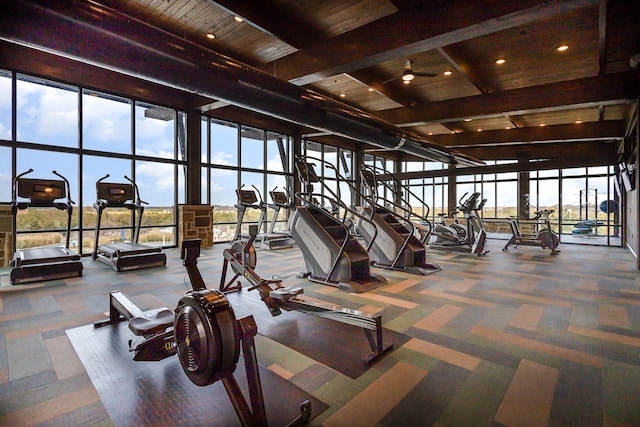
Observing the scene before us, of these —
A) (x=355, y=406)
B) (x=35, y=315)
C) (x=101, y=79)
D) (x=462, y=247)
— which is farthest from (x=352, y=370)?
(x=101, y=79)

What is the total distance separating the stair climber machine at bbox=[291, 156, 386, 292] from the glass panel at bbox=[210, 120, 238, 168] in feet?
15.4

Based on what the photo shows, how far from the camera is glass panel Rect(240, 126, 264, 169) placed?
9062mm

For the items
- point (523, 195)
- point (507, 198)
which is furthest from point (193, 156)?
point (507, 198)

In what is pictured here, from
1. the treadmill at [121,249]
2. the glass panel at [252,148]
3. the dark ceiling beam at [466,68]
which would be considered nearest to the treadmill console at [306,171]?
the dark ceiling beam at [466,68]

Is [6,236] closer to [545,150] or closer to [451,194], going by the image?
[451,194]

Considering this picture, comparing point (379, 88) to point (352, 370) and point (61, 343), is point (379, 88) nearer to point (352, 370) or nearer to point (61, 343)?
point (352, 370)

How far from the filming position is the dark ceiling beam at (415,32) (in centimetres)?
322

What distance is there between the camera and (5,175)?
534 centimetres

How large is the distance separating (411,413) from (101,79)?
7.57 meters

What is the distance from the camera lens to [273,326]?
267 centimetres

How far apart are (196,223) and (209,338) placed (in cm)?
676

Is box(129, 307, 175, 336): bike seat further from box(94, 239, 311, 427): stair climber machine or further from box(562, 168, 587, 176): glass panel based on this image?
box(562, 168, 587, 176): glass panel

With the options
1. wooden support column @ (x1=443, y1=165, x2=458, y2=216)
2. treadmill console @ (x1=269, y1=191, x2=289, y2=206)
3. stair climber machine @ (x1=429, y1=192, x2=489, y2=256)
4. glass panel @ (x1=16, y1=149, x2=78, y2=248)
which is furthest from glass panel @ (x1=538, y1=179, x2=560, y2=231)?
glass panel @ (x1=16, y1=149, x2=78, y2=248)

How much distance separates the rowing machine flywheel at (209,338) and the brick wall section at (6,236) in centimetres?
A: 562
